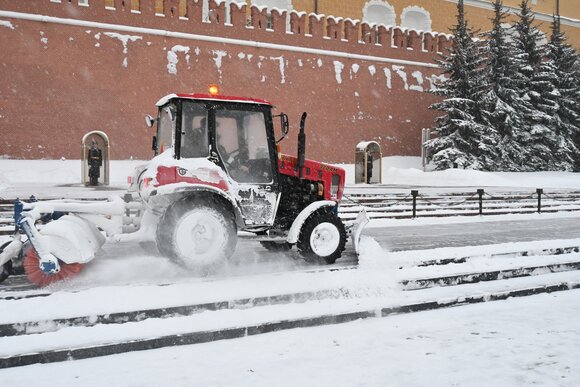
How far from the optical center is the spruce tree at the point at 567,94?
31.1 m

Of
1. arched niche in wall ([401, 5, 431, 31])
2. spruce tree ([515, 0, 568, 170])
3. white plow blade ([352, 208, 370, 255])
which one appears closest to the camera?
white plow blade ([352, 208, 370, 255])

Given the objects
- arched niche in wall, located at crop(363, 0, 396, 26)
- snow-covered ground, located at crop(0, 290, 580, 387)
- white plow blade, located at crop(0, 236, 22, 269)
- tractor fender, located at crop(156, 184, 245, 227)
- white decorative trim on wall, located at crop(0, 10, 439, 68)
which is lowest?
snow-covered ground, located at crop(0, 290, 580, 387)

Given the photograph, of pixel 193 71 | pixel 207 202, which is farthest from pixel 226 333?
pixel 193 71

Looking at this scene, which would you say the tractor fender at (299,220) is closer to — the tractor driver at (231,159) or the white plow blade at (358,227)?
the tractor driver at (231,159)

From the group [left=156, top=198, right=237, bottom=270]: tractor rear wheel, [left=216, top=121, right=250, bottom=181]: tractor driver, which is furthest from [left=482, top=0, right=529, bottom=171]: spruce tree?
[left=156, top=198, right=237, bottom=270]: tractor rear wheel

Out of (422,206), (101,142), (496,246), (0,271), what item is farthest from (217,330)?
(101,142)

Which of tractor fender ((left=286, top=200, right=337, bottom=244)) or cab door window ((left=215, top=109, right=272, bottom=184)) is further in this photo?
tractor fender ((left=286, top=200, right=337, bottom=244))

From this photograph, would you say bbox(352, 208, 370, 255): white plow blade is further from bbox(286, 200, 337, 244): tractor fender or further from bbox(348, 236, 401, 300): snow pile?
bbox(286, 200, 337, 244): tractor fender

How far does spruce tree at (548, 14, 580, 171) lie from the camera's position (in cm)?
3111

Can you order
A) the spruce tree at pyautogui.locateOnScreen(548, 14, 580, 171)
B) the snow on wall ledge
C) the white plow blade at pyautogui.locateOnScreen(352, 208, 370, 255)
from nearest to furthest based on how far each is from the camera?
the white plow blade at pyautogui.locateOnScreen(352, 208, 370, 255) → the snow on wall ledge → the spruce tree at pyautogui.locateOnScreen(548, 14, 580, 171)

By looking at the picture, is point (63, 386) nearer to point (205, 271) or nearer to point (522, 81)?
point (205, 271)

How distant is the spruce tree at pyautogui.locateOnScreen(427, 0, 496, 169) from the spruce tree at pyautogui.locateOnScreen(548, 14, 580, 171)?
18.9 ft

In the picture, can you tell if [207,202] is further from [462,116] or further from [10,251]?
[462,116]

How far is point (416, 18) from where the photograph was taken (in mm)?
35656
